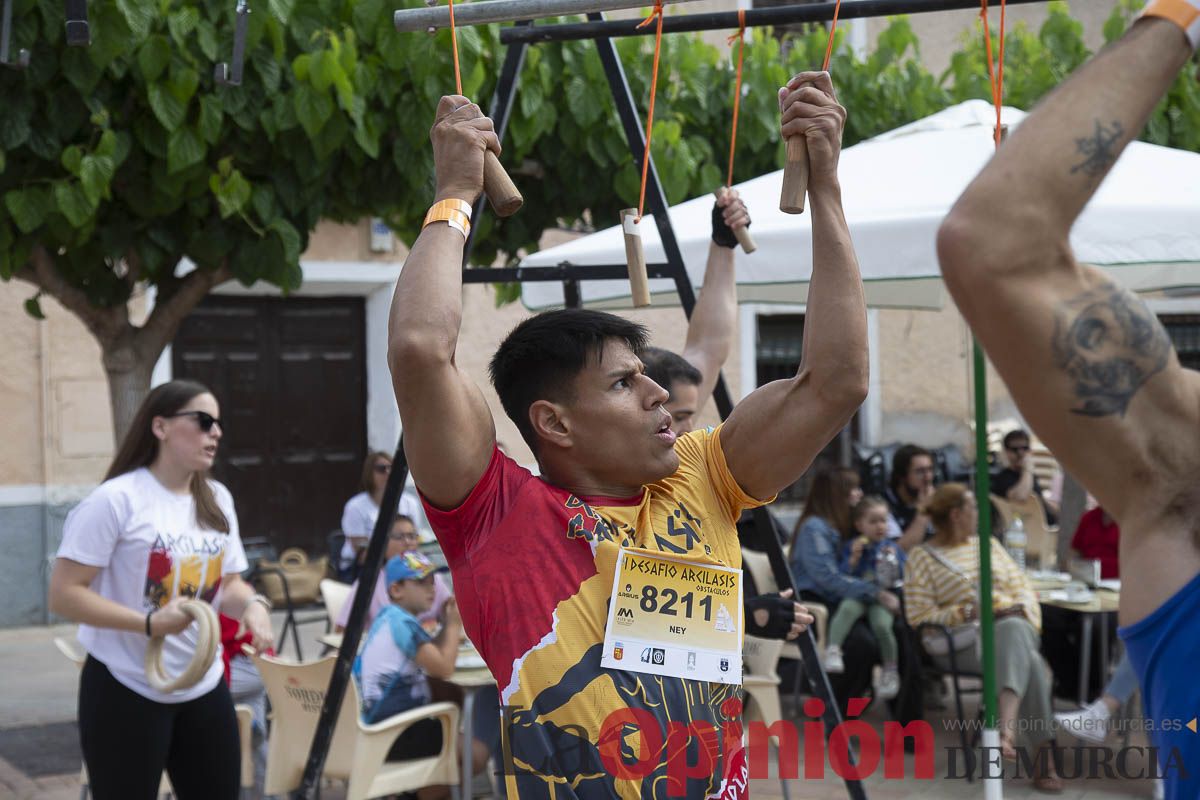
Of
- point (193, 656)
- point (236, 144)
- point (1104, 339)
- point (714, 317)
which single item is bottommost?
point (193, 656)

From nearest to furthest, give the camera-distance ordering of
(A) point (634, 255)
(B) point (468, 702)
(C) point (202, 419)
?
1. (A) point (634, 255)
2. (C) point (202, 419)
3. (B) point (468, 702)

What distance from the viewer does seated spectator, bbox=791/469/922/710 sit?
6625mm

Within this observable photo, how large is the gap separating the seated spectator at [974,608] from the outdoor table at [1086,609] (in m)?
0.22

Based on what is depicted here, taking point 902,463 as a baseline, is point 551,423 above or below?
above

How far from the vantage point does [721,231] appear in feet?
11.0

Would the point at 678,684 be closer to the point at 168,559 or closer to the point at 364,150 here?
the point at 168,559

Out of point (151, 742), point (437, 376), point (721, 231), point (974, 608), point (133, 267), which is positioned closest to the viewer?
point (437, 376)

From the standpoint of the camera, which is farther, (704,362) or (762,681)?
(762,681)

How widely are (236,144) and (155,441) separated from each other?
2.52 meters

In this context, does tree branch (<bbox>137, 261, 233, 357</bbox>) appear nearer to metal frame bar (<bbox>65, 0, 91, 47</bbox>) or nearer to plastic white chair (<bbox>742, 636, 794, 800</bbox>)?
metal frame bar (<bbox>65, 0, 91, 47</bbox>)

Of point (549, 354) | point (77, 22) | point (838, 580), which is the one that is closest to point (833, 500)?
point (838, 580)

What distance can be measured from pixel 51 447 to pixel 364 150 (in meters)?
5.36

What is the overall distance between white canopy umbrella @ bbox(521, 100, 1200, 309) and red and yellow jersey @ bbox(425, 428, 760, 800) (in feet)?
7.71

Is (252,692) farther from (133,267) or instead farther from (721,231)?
(721,231)
